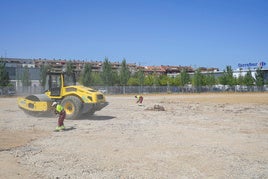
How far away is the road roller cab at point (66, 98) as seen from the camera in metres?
17.1

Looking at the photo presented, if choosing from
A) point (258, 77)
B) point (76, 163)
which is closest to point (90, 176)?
point (76, 163)

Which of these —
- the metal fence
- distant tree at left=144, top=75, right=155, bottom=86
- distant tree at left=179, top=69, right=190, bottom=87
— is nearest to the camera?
the metal fence

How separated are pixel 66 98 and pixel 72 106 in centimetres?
57

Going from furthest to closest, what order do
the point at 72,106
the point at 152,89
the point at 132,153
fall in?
the point at 152,89
the point at 72,106
the point at 132,153

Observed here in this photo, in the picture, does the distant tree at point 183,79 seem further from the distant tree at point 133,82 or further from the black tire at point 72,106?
the black tire at point 72,106

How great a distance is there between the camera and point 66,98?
17484 millimetres

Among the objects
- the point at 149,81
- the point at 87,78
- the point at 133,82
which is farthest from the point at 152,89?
the point at 87,78

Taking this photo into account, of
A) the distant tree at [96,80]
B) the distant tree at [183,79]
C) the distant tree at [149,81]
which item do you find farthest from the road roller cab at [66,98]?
the distant tree at [183,79]

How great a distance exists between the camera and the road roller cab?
17109 millimetres

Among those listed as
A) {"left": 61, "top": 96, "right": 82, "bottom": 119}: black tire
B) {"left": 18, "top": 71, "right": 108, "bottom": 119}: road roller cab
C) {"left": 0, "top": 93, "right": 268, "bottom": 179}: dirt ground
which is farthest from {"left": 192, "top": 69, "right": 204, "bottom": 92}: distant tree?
{"left": 0, "top": 93, "right": 268, "bottom": 179}: dirt ground

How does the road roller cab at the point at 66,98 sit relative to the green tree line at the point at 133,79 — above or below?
below

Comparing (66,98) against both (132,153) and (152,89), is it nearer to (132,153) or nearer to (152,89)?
(132,153)

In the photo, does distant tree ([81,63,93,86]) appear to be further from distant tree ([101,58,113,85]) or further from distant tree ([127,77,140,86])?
distant tree ([127,77,140,86])

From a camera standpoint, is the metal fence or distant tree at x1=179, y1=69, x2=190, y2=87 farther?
distant tree at x1=179, y1=69, x2=190, y2=87
